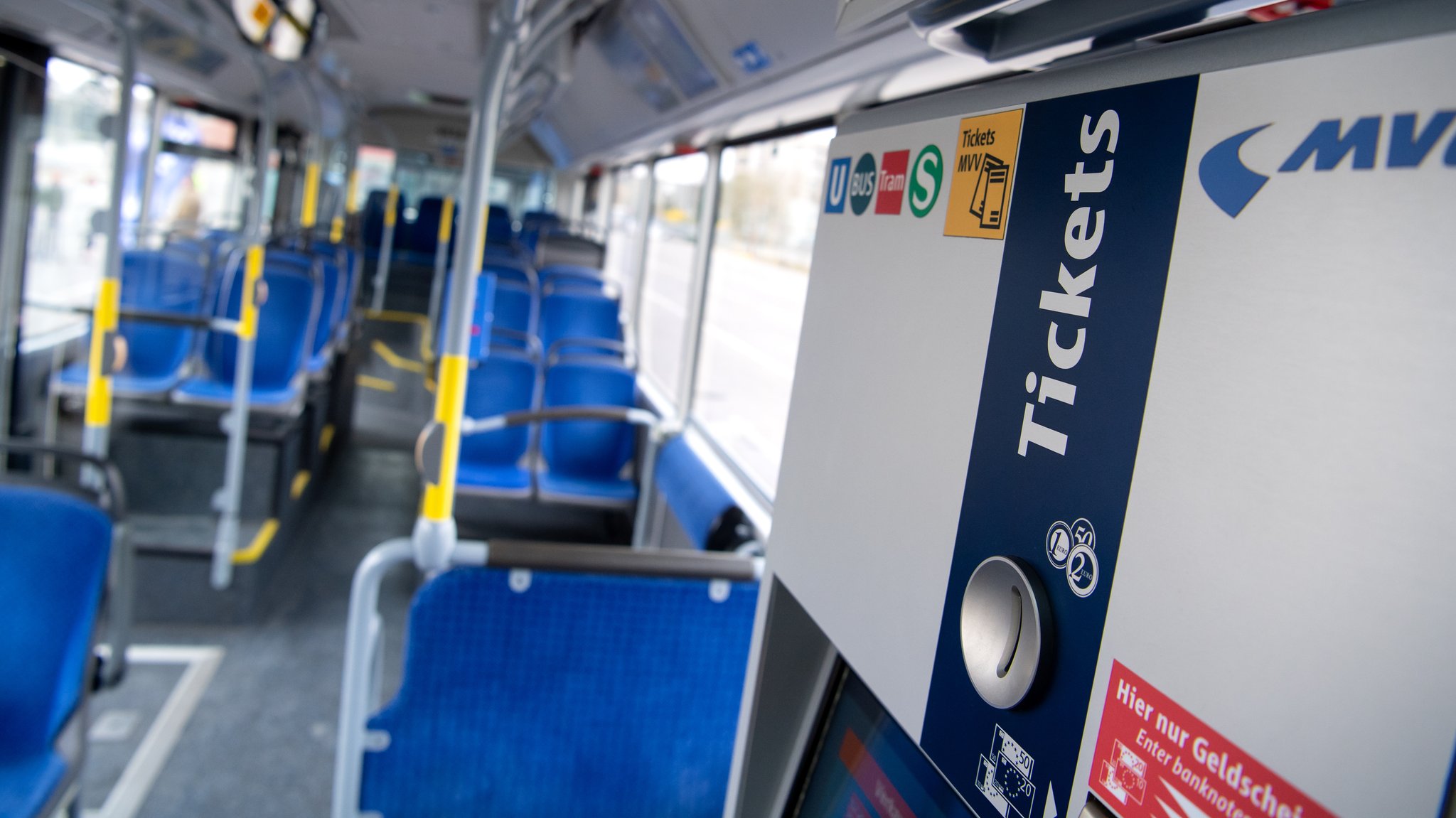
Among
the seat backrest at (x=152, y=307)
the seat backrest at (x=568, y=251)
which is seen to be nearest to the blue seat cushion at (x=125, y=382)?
the seat backrest at (x=152, y=307)

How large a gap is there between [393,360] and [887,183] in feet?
30.6

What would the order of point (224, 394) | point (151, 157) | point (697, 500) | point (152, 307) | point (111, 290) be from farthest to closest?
point (151, 157), point (152, 307), point (224, 394), point (697, 500), point (111, 290)

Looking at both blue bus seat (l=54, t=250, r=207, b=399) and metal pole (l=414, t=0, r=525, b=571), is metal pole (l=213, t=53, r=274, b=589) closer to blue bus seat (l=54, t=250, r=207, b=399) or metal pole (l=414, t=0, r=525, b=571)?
blue bus seat (l=54, t=250, r=207, b=399)

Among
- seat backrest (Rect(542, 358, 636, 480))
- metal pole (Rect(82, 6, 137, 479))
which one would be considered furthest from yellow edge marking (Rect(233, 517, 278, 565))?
seat backrest (Rect(542, 358, 636, 480))

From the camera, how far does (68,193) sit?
4.44 m

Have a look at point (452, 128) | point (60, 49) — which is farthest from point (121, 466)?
point (452, 128)

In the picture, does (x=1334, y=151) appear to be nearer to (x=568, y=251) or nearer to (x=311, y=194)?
(x=311, y=194)

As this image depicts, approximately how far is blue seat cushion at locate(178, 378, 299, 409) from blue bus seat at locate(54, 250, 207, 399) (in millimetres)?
132

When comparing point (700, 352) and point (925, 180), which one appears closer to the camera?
point (925, 180)

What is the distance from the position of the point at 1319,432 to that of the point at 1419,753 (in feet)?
0.45

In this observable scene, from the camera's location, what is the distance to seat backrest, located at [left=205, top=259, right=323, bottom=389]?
5.18 meters

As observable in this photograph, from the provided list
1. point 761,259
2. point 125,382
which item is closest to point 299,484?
point 125,382

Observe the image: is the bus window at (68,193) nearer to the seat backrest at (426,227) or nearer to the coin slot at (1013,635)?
the coin slot at (1013,635)

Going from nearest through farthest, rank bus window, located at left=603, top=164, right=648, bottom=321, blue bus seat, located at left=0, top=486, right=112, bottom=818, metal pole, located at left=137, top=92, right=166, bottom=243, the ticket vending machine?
1. the ticket vending machine
2. blue bus seat, located at left=0, top=486, right=112, bottom=818
3. metal pole, located at left=137, top=92, right=166, bottom=243
4. bus window, located at left=603, top=164, right=648, bottom=321
